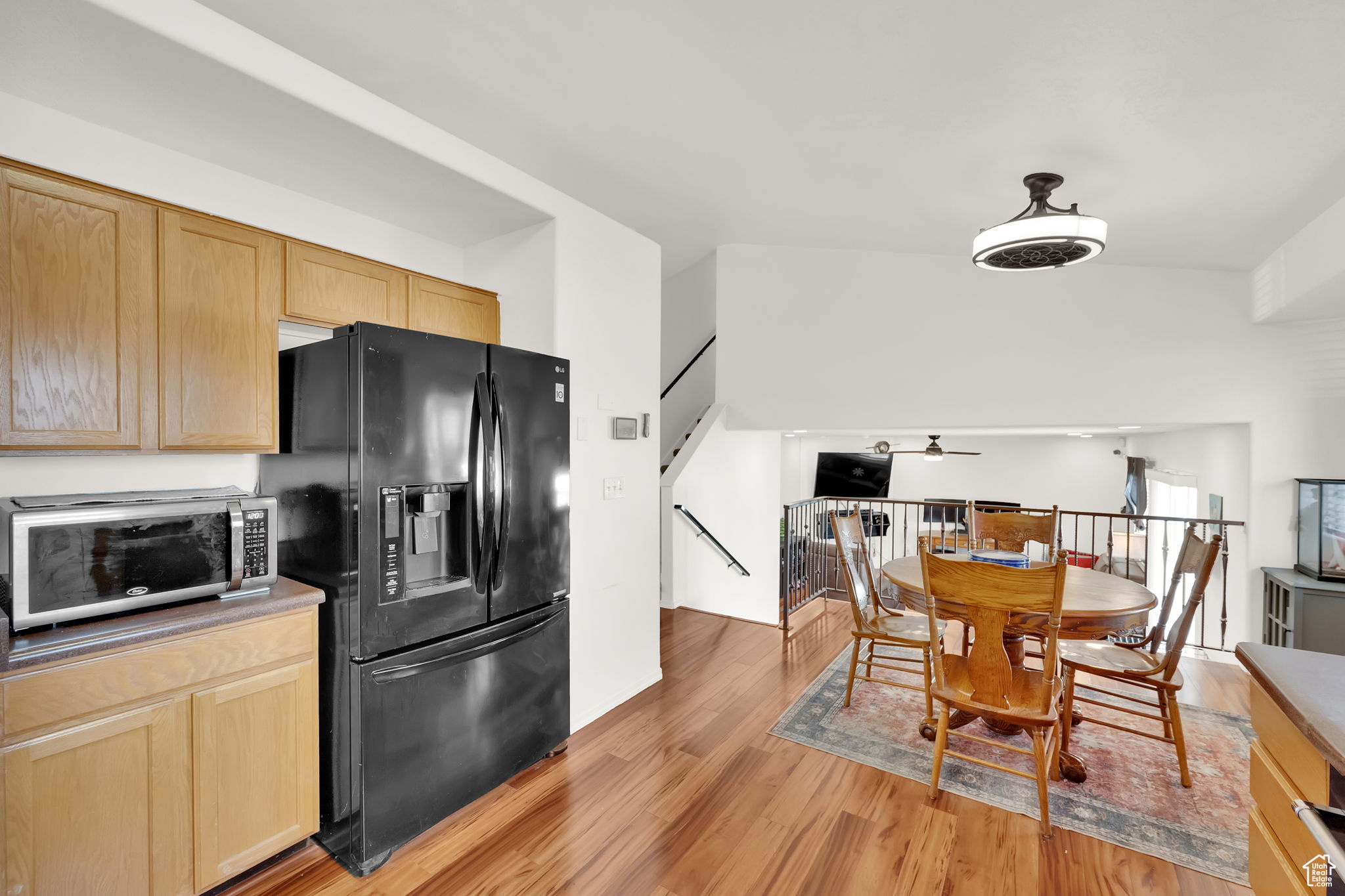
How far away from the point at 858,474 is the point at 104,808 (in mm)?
9331

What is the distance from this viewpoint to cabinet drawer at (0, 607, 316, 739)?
1.40 m

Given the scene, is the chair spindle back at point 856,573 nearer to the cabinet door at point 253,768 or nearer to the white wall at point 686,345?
the white wall at point 686,345

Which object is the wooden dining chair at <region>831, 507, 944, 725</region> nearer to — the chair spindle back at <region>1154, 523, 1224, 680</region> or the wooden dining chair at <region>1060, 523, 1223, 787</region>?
the wooden dining chair at <region>1060, 523, 1223, 787</region>

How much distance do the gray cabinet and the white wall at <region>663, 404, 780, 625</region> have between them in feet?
10.3

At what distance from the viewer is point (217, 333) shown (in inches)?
78.5

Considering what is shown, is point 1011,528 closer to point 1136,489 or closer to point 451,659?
point 451,659

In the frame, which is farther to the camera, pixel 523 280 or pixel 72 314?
pixel 523 280

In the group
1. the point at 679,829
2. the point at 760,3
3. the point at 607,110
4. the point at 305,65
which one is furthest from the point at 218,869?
the point at 760,3

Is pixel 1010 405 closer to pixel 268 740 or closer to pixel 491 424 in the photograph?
pixel 491 424

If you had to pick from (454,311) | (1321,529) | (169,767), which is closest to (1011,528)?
(1321,529)

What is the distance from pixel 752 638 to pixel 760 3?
12.5 feet

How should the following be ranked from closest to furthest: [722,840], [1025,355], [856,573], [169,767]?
[169,767]
[722,840]
[856,573]
[1025,355]

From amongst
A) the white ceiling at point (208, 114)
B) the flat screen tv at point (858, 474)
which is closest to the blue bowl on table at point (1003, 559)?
the white ceiling at point (208, 114)

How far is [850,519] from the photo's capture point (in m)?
3.28
